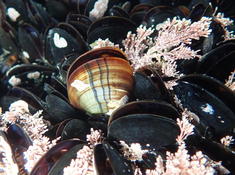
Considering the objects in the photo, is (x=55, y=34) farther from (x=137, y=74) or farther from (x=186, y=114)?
(x=186, y=114)

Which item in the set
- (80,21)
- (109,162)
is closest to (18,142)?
(109,162)

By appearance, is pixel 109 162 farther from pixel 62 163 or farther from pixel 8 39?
pixel 8 39

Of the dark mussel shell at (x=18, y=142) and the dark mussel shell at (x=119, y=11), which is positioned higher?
the dark mussel shell at (x=119, y=11)

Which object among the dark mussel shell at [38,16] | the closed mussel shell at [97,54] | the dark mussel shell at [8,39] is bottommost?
the closed mussel shell at [97,54]

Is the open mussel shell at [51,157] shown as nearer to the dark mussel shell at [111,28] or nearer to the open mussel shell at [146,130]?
the open mussel shell at [146,130]

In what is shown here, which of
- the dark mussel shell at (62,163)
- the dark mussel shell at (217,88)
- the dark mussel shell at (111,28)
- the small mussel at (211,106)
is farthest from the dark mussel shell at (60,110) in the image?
the dark mussel shell at (217,88)

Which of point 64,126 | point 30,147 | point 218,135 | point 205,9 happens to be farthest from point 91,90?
point 205,9
